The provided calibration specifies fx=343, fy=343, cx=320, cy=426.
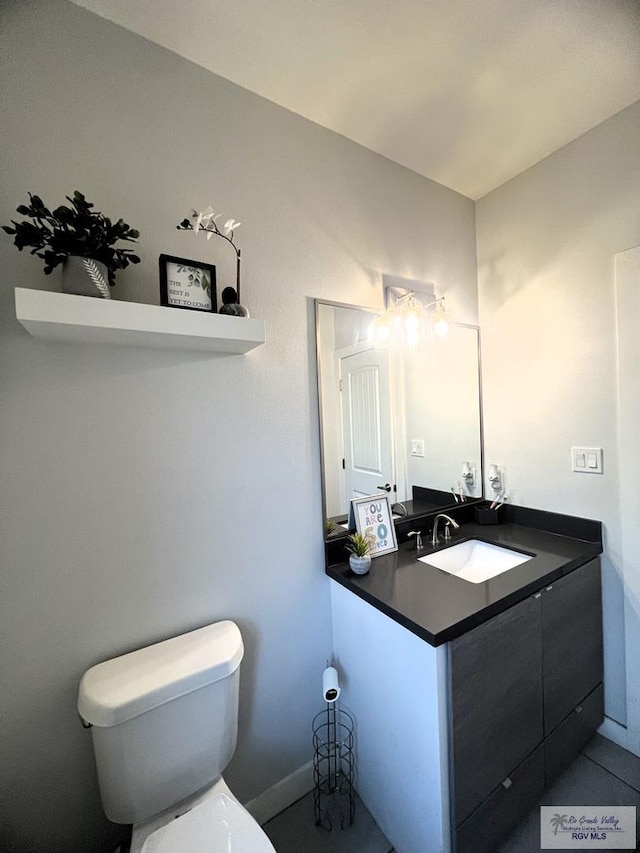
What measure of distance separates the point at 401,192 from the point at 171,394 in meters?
1.43

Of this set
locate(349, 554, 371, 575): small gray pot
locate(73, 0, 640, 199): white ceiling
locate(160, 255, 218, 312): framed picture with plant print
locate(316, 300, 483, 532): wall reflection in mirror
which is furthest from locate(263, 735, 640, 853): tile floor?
locate(73, 0, 640, 199): white ceiling

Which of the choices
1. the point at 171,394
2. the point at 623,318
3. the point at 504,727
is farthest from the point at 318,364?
the point at 504,727

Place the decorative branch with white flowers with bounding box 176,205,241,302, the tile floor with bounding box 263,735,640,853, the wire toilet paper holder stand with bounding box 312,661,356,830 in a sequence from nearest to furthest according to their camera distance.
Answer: the decorative branch with white flowers with bounding box 176,205,241,302 < the tile floor with bounding box 263,735,640,853 < the wire toilet paper holder stand with bounding box 312,661,356,830

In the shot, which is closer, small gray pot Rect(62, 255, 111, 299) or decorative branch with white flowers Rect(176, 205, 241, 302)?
small gray pot Rect(62, 255, 111, 299)

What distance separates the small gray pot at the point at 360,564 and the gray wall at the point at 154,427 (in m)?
0.16

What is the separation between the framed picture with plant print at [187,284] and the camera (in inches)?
38.6

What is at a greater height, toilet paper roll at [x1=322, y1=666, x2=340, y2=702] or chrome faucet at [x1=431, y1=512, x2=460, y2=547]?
chrome faucet at [x1=431, y1=512, x2=460, y2=547]

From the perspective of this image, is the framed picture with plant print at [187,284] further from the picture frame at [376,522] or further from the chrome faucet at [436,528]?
the chrome faucet at [436,528]

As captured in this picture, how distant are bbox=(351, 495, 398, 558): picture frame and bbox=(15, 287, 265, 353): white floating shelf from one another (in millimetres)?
797

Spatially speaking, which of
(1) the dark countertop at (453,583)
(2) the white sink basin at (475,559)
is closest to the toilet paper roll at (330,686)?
(1) the dark countertop at (453,583)

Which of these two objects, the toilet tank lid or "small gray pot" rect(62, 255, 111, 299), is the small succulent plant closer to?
the toilet tank lid

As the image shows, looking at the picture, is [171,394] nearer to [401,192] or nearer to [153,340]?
[153,340]

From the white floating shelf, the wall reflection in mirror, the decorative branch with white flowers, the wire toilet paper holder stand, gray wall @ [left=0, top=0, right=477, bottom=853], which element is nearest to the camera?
the white floating shelf

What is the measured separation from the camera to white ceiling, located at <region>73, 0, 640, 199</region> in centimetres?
100
